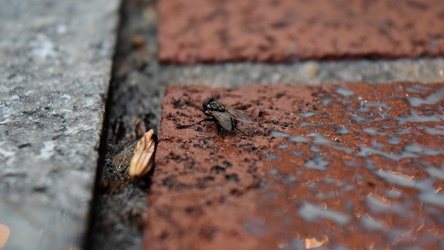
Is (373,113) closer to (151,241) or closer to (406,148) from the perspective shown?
(406,148)

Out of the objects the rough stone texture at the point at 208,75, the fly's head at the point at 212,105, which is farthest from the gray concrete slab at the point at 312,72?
the fly's head at the point at 212,105

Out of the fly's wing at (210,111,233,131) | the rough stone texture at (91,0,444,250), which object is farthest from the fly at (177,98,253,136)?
the rough stone texture at (91,0,444,250)

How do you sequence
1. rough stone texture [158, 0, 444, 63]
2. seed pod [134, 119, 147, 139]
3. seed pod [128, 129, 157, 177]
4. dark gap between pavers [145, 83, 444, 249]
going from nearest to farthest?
1. dark gap between pavers [145, 83, 444, 249]
2. seed pod [128, 129, 157, 177]
3. seed pod [134, 119, 147, 139]
4. rough stone texture [158, 0, 444, 63]

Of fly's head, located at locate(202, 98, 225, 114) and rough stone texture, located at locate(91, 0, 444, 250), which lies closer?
fly's head, located at locate(202, 98, 225, 114)

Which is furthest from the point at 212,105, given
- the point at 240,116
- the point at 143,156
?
the point at 143,156

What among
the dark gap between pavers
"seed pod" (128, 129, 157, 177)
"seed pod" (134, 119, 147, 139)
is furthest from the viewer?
"seed pod" (134, 119, 147, 139)

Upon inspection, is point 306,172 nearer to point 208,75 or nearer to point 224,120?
point 224,120

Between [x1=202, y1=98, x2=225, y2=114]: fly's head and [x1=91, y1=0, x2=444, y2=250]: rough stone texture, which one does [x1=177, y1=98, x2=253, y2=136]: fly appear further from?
[x1=91, y1=0, x2=444, y2=250]: rough stone texture

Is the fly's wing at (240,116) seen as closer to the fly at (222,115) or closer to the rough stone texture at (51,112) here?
the fly at (222,115)
